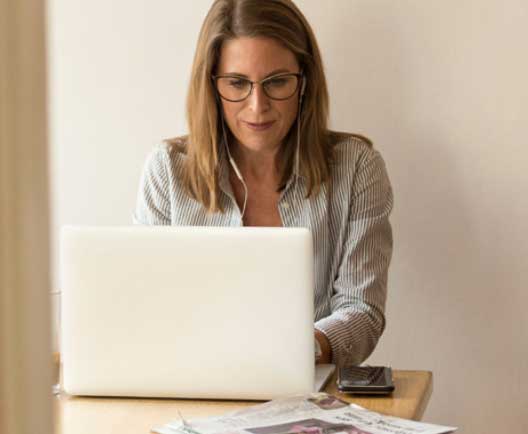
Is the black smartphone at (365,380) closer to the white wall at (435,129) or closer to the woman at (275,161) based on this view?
the woman at (275,161)

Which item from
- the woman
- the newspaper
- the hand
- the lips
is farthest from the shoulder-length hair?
the newspaper

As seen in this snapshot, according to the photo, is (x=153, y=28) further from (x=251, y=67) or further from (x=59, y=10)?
(x=251, y=67)

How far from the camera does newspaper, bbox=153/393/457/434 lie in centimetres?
113

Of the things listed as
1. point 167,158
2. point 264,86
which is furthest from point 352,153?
point 167,158

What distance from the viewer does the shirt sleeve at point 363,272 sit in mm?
1652

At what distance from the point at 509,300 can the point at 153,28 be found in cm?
105

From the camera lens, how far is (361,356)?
1684mm

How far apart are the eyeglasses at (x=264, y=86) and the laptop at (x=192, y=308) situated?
642mm

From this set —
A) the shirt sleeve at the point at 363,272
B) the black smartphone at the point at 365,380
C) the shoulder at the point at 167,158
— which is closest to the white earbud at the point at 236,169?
the shoulder at the point at 167,158

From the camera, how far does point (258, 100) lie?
183 centimetres

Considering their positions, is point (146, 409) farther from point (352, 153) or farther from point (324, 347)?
point (352, 153)

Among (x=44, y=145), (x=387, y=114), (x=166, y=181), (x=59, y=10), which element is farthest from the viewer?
(x=59, y=10)

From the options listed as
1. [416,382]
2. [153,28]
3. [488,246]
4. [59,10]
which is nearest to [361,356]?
[416,382]

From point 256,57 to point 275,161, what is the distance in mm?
242
